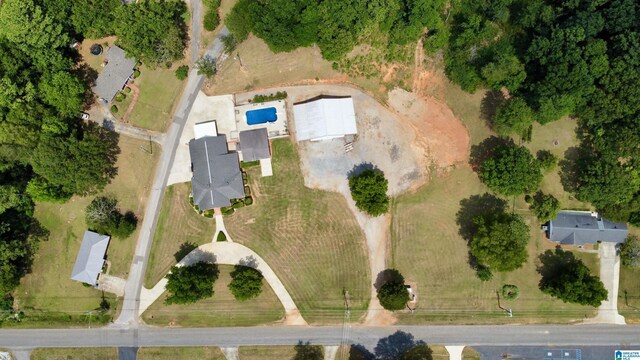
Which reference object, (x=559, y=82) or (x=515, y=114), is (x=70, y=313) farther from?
(x=559, y=82)

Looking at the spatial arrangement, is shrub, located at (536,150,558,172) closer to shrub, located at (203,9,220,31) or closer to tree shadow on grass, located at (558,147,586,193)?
tree shadow on grass, located at (558,147,586,193)

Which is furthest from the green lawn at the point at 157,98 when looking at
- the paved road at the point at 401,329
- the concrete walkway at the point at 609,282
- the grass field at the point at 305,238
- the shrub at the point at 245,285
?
the concrete walkway at the point at 609,282

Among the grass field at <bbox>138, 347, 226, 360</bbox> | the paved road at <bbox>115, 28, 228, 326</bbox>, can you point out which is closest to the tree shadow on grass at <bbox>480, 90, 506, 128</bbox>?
the paved road at <bbox>115, 28, 228, 326</bbox>

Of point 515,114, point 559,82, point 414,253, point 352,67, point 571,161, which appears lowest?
point 414,253

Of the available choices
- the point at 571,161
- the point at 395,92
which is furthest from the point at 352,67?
the point at 571,161

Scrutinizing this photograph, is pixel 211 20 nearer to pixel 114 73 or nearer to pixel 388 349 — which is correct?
pixel 114 73

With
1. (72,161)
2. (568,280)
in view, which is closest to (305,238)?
(72,161)
